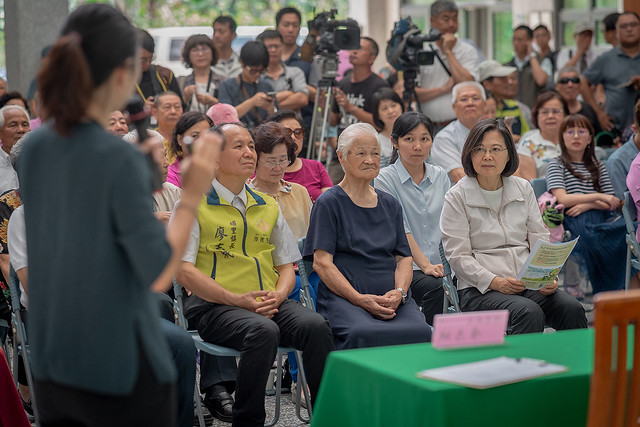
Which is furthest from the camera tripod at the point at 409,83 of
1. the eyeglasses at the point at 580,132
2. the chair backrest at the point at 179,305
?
the chair backrest at the point at 179,305

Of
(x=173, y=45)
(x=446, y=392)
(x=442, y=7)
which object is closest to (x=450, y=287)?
(x=446, y=392)

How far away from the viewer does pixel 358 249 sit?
3736 mm

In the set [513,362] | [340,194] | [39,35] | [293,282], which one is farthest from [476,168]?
[39,35]

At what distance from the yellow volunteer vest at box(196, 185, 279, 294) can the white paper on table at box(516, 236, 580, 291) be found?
1043 millimetres

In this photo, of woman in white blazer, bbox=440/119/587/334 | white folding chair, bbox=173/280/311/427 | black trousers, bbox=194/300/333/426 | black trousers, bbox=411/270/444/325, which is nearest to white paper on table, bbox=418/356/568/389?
black trousers, bbox=194/300/333/426

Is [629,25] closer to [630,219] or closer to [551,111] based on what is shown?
[551,111]

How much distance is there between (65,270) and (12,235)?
168cm

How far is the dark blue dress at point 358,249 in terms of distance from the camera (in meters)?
3.63

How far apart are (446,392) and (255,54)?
167 inches

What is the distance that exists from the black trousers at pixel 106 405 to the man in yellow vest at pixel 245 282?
53.1 inches

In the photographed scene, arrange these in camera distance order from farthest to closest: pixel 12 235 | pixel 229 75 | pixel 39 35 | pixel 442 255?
pixel 39 35 → pixel 229 75 → pixel 442 255 → pixel 12 235

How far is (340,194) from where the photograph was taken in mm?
3781

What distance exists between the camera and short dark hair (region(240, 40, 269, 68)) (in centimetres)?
601

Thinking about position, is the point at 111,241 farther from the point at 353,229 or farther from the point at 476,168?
the point at 476,168
